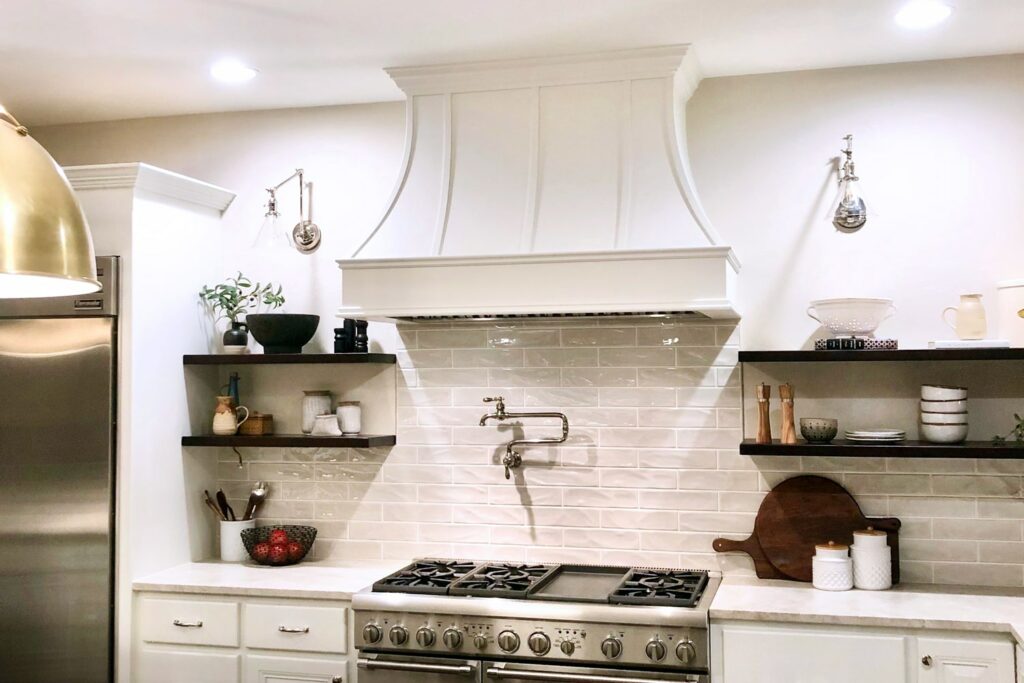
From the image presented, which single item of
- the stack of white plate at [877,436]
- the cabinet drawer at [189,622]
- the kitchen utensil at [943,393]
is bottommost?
the cabinet drawer at [189,622]

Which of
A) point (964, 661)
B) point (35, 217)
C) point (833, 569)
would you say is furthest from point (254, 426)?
point (35, 217)

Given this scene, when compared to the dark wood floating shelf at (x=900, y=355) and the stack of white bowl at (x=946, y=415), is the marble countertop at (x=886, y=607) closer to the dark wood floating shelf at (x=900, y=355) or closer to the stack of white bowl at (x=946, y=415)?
the stack of white bowl at (x=946, y=415)

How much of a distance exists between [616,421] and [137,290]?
6.11 ft

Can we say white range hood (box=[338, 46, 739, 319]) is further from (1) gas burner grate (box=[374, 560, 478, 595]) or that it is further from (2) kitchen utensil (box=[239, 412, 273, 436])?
(1) gas burner grate (box=[374, 560, 478, 595])

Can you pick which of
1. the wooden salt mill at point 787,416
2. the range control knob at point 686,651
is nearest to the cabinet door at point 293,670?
the range control knob at point 686,651

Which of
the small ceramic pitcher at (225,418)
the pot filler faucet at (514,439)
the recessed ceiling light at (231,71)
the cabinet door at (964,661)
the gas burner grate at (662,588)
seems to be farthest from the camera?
the small ceramic pitcher at (225,418)

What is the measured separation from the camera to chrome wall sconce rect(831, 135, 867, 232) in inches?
142

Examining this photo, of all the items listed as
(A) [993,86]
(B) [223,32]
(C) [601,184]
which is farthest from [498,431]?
(A) [993,86]

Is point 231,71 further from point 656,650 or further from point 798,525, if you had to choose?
point 798,525

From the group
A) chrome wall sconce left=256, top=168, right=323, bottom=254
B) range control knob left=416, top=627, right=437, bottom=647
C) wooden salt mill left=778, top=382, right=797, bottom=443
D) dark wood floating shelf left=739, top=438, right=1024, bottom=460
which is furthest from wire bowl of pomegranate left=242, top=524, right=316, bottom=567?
wooden salt mill left=778, top=382, right=797, bottom=443

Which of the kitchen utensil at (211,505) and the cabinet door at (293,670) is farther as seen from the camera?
the kitchen utensil at (211,505)

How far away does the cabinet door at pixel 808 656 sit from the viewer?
317 centimetres

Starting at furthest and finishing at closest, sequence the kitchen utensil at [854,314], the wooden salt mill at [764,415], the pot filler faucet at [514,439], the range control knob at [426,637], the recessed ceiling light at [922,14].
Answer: the pot filler faucet at [514,439] → the wooden salt mill at [764,415] → the kitchen utensil at [854,314] → the range control knob at [426,637] → the recessed ceiling light at [922,14]

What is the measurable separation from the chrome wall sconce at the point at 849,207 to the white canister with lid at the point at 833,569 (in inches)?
43.8
